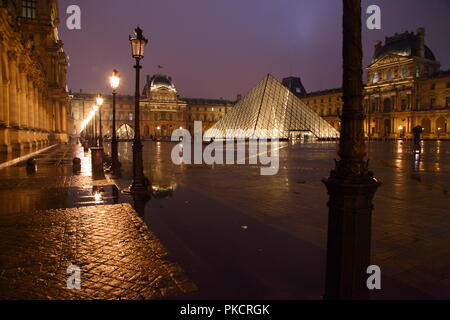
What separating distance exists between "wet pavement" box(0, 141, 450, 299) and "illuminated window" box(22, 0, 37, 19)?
32469mm

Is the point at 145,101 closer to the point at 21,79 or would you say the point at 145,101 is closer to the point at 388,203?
the point at 21,79

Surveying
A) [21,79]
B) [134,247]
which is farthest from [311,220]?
[21,79]

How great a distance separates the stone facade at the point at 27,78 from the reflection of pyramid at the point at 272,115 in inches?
887

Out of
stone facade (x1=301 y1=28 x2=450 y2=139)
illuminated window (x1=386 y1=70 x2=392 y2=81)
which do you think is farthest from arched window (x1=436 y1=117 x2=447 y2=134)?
illuminated window (x1=386 y1=70 x2=392 y2=81)

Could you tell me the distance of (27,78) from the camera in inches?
949

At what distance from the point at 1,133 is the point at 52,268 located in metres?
15.5

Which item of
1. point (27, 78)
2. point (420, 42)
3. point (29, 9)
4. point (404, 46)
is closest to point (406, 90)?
point (404, 46)

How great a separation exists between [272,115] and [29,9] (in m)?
29.7

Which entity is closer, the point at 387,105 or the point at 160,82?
the point at 387,105

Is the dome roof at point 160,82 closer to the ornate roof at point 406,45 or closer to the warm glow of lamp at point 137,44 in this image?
the ornate roof at point 406,45

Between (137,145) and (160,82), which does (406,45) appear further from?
(137,145)

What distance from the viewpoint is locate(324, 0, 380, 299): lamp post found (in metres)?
2.43

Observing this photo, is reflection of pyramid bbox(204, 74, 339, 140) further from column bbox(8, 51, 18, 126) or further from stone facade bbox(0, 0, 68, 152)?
column bbox(8, 51, 18, 126)
